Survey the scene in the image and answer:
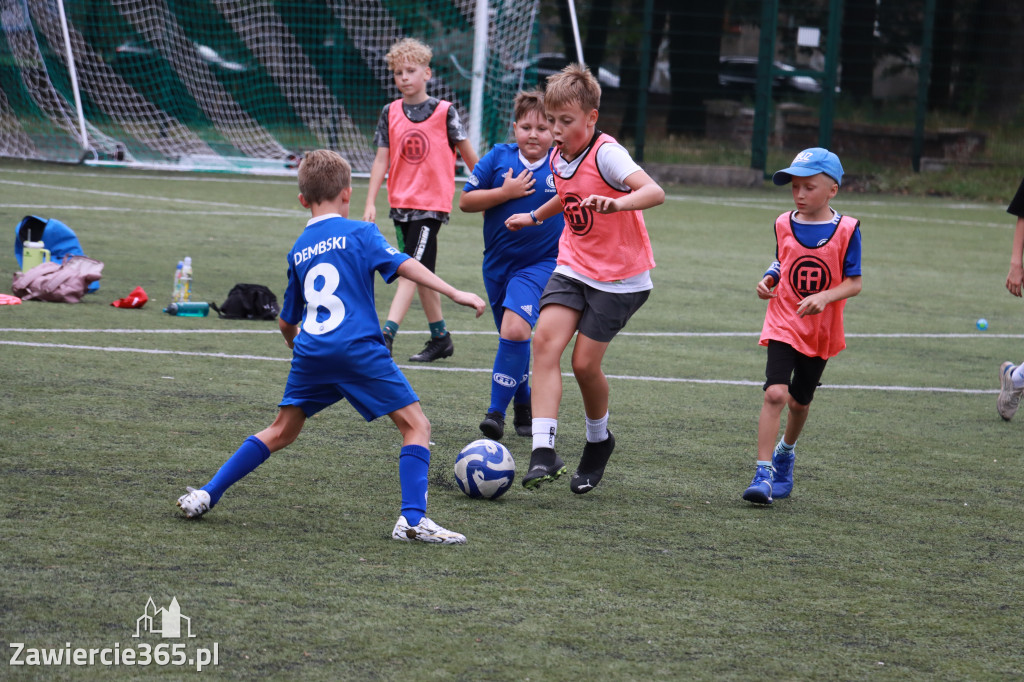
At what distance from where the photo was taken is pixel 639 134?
2370 cm

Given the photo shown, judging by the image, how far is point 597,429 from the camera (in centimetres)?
534

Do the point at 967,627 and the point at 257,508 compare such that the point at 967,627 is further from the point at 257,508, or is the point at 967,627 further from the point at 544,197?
the point at 544,197

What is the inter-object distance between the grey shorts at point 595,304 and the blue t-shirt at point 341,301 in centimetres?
115

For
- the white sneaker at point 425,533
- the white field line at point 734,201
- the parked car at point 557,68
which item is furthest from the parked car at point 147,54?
the white sneaker at point 425,533

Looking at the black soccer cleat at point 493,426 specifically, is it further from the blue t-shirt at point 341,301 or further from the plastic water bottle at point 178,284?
the plastic water bottle at point 178,284

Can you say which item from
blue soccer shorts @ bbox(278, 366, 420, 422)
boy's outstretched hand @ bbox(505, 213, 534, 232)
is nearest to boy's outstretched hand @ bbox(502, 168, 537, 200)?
boy's outstretched hand @ bbox(505, 213, 534, 232)

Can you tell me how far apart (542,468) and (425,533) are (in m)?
0.87

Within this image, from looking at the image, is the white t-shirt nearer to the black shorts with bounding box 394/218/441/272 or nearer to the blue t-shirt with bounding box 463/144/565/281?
the blue t-shirt with bounding box 463/144/565/281

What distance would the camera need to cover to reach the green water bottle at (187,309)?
8922 mm

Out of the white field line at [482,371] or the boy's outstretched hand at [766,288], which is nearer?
the boy's outstretched hand at [766,288]

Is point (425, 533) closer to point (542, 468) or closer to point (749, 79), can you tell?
point (542, 468)

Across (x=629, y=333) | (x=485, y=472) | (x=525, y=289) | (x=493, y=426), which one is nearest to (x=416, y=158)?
(x=629, y=333)

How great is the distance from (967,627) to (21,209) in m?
12.5

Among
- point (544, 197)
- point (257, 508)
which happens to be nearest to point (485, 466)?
point (257, 508)
